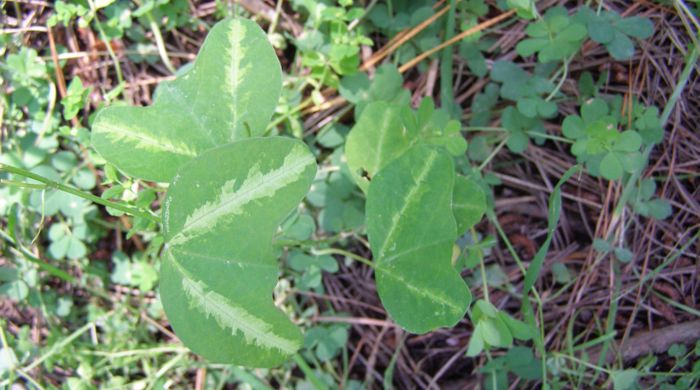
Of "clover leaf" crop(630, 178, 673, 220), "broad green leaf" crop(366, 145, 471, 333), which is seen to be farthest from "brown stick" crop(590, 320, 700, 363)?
"broad green leaf" crop(366, 145, 471, 333)

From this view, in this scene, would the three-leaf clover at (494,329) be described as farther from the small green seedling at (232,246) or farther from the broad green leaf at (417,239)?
the small green seedling at (232,246)

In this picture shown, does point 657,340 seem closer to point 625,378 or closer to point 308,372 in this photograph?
point 625,378

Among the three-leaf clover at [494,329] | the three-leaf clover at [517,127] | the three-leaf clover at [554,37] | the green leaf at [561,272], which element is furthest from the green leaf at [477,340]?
the three-leaf clover at [554,37]

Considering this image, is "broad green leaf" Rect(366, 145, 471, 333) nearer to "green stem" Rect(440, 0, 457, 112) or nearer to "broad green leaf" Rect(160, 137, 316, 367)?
"broad green leaf" Rect(160, 137, 316, 367)

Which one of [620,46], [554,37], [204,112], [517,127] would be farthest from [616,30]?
[204,112]

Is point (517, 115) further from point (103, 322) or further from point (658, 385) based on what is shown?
point (103, 322)

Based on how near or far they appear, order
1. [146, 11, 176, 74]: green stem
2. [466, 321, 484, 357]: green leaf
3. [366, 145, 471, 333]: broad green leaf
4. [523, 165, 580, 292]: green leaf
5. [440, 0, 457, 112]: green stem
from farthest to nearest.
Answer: [146, 11, 176, 74]: green stem, [440, 0, 457, 112]: green stem, [466, 321, 484, 357]: green leaf, [523, 165, 580, 292]: green leaf, [366, 145, 471, 333]: broad green leaf

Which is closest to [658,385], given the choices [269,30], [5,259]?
[269,30]
